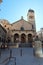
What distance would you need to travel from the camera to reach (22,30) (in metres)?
45.7

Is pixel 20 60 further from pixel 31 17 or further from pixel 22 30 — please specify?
pixel 31 17

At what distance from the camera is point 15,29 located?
4553cm

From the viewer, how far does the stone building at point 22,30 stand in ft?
144

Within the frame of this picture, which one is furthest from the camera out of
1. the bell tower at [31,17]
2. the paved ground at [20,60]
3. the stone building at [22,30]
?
the bell tower at [31,17]

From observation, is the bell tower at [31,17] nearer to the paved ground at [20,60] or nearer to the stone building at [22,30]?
the stone building at [22,30]

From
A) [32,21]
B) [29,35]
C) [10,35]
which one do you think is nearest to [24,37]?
[29,35]

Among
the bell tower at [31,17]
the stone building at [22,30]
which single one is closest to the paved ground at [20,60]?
the stone building at [22,30]

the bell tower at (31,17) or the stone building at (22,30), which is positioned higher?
the bell tower at (31,17)

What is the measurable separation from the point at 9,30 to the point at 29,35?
7.04 m

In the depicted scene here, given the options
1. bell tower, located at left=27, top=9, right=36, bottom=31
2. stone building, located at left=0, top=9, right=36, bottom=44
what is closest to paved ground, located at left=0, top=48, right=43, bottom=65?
stone building, located at left=0, top=9, right=36, bottom=44

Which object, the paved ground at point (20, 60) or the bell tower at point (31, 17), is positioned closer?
the paved ground at point (20, 60)

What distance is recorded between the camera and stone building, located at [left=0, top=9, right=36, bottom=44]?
43.9 meters

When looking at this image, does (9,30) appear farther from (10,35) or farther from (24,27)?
(24,27)

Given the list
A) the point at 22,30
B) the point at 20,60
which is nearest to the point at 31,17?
the point at 22,30
